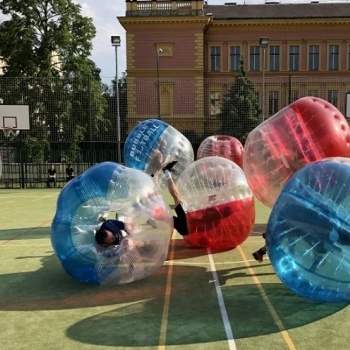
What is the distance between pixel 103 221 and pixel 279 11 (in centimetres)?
4931

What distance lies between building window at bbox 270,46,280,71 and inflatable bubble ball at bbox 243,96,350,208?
4289cm

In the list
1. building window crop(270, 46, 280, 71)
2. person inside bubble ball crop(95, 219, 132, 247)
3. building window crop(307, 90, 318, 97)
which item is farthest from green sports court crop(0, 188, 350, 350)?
building window crop(270, 46, 280, 71)

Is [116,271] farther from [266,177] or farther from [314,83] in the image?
[314,83]

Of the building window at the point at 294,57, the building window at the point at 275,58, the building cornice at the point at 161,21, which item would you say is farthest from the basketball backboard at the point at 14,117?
the building window at the point at 294,57

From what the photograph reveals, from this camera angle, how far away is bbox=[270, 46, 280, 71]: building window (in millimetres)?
48875

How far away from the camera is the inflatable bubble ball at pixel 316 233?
557 cm

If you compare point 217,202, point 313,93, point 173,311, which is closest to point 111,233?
point 173,311

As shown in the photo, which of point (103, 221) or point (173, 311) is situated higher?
point (103, 221)

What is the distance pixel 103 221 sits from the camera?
7039 mm

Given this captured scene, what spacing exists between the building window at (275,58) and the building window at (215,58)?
532 centimetres

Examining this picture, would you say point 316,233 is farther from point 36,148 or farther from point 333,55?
point 333,55

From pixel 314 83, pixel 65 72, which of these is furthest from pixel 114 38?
pixel 314 83

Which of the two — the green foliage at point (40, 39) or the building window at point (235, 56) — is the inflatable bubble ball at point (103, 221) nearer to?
the green foliage at point (40, 39)

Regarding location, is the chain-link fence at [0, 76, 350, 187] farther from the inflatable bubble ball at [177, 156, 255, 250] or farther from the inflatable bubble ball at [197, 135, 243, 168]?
the inflatable bubble ball at [177, 156, 255, 250]
